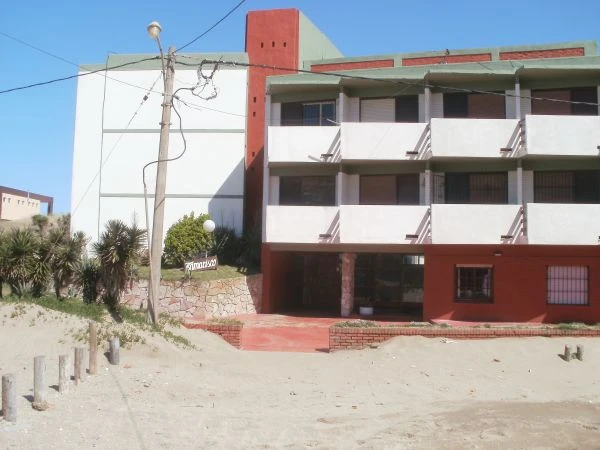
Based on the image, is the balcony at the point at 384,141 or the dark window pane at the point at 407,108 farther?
the dark window pane at the point at 407,108

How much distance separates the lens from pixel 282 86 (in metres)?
21.7

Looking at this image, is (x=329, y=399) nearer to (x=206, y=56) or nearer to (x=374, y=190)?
(x=374, y=190)

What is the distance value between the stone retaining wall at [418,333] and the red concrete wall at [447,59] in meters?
11.9

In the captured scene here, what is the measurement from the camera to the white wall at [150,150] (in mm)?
26156

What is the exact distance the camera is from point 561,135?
64.0 ft

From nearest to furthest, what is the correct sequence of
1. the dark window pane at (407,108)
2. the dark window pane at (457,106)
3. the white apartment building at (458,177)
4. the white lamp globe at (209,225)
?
the white apartment building at (458,177)
the dark window pane at (457,106)
the dark window pane at (407,108)
the white lamp globe at (209,225)

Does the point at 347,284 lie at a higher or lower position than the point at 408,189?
lower

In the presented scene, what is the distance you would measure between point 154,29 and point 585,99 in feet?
48.1

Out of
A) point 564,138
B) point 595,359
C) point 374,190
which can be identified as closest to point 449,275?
point 374,190

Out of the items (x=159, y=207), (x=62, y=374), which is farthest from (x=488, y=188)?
(x=62, y=374)

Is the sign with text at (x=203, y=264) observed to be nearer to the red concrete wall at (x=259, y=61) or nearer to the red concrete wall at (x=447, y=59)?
the red concrete wall at (x=259, y=61)

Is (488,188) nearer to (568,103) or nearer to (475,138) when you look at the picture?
(475,138)

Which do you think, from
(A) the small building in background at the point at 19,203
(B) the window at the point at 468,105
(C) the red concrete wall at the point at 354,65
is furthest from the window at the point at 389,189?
(A) the small building in background at the point at 19,203

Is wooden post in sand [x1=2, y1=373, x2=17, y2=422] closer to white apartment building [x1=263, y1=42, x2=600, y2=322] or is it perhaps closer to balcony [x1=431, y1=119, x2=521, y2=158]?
white apartment building [x1=263, y1=42, x2=600, y2=322]
